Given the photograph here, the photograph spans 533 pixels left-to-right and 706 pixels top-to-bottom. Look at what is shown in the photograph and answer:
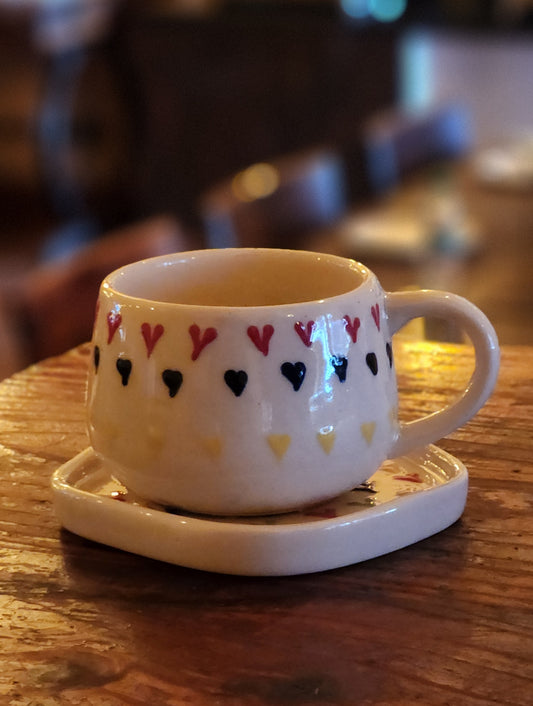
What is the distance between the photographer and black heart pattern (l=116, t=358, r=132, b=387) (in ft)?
1.48

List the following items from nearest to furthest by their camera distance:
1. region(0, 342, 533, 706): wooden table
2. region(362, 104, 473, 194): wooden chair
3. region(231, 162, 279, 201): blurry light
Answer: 1. region(0, 342, 533, 706): wooden table
2. region(231, 162, 279, 201): blurry light
3. region(362, 104, 473, 194): wooden chair

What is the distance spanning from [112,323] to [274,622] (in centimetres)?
15

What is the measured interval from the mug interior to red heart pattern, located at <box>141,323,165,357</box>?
71mm

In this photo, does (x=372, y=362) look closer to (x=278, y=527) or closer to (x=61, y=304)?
(x=278, y=527)

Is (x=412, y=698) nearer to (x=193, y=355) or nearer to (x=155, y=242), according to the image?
(x=193, y=355)

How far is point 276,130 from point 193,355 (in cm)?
315

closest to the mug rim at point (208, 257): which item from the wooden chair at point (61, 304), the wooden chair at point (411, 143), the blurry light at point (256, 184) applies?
the wooden chair at point (61, 304)

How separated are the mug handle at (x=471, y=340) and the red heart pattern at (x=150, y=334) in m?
0.11

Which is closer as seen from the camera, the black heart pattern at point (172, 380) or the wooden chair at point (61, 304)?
the black heart pattern at point (172, 380)

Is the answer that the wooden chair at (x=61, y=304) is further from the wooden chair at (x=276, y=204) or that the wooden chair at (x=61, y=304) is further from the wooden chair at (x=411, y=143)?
the wooden chair at (x=411, y=143)

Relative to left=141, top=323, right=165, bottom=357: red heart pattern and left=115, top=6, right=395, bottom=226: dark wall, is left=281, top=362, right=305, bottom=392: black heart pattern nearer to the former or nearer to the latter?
left=141, top=323, right=165, bottom=357: red heart pattern

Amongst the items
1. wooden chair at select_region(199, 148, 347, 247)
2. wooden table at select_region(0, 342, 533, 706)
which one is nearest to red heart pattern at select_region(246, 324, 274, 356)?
wooden table at select_region(0, 342, 533, 706)

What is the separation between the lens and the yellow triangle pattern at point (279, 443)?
17.1 inches

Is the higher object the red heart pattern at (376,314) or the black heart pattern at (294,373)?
the red heart pattern at (376,314)
